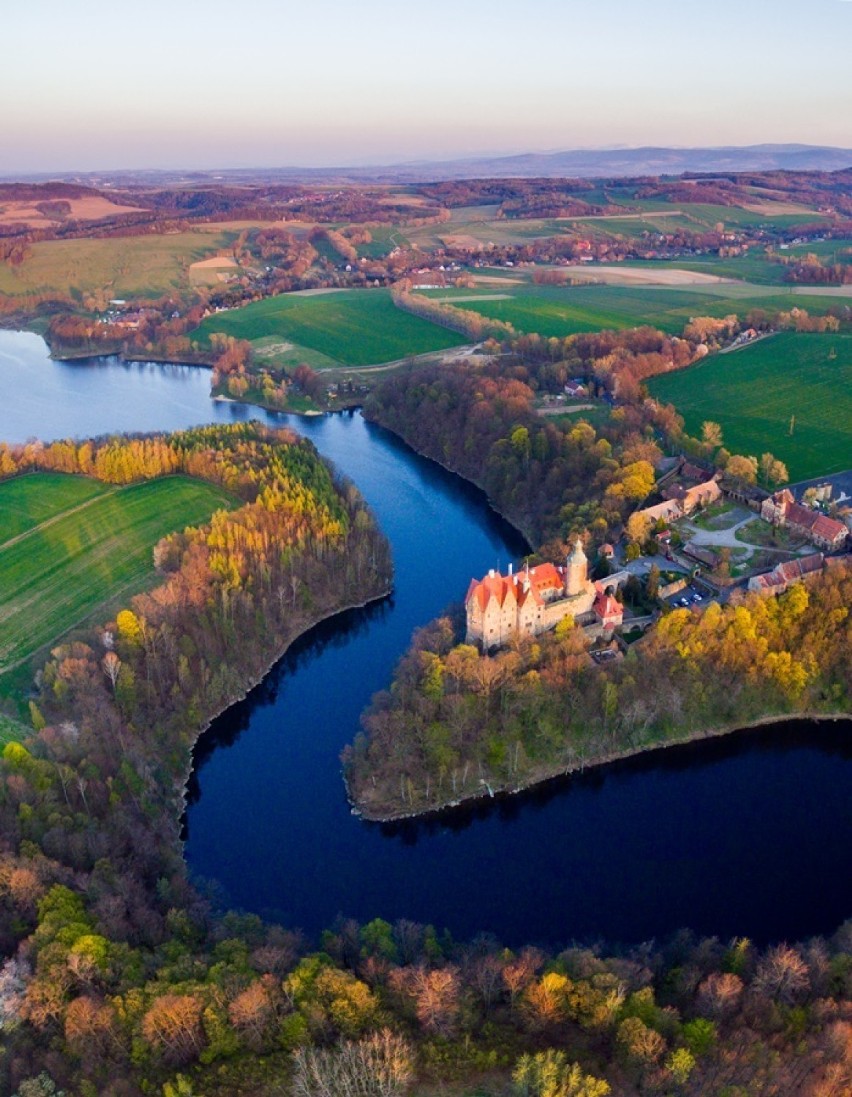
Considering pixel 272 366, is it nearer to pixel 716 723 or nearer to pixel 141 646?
pixel 141 646

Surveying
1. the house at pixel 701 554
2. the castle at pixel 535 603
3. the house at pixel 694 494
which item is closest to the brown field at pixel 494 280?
the house at pixel 694 494

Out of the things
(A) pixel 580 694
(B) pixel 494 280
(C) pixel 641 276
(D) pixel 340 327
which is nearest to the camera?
(A) pixel 580 694

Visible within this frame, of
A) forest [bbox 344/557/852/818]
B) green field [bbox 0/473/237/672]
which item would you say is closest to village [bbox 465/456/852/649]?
forest [bbox 344/557/852/818]

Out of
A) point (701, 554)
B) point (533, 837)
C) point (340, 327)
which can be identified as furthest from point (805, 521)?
point (340, 327)

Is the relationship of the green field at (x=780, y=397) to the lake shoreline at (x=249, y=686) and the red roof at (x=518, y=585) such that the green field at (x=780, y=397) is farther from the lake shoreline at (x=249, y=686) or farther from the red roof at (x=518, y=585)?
the lake shoreline at (x=249, y=686)

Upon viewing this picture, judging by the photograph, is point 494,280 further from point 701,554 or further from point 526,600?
point 526,600

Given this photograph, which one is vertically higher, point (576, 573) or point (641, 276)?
Result: point (641, 276)

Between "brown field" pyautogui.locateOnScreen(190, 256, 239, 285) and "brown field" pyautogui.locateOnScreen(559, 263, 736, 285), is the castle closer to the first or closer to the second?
"brown field" pyautogui.locateOnScreen(559, 263, 736, 285)
